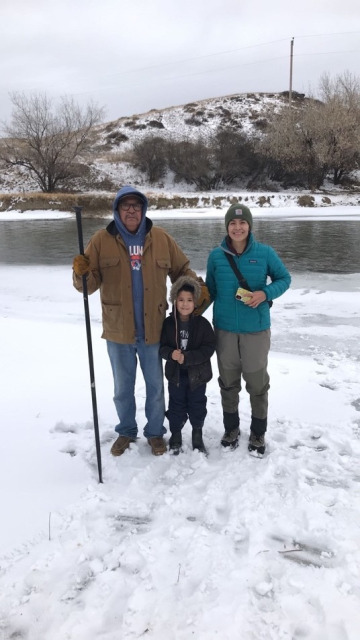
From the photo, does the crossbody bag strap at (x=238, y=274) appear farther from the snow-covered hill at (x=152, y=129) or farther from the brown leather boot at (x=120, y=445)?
the snow-covered hill at (x=152, y=129)

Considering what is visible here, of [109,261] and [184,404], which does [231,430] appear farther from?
[109,261]

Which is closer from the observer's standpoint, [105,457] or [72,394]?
[105,457]

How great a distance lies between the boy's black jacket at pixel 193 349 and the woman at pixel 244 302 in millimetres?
160

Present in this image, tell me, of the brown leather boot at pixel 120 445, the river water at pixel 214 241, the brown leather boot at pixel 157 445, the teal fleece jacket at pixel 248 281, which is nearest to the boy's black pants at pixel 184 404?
the brown leather boot at pixel 157 445

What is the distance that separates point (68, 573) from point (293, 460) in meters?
1.78

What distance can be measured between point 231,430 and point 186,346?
0.87m

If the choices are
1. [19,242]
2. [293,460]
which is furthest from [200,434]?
[19,242]

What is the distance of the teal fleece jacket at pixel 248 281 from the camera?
10.00 feet

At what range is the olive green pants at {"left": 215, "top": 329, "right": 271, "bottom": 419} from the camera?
3152 mm

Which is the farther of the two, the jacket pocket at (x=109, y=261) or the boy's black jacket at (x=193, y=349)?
the boy's black jacket at (x=193, y=349)

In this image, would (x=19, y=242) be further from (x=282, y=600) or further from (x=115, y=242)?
(x=282, y=600)

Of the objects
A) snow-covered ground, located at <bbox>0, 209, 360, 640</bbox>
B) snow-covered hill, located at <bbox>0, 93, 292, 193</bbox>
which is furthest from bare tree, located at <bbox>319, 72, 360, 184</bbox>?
snow-covered ground, located at <bbox>0, 209, 360, 640</bbox>

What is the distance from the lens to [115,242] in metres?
2.95

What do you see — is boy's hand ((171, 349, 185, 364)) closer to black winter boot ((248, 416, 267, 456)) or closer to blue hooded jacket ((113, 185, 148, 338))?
blue hooded jacket ((113, 185, 148, 338))
